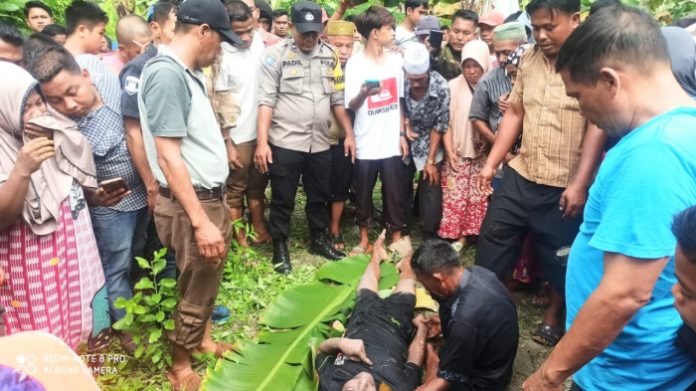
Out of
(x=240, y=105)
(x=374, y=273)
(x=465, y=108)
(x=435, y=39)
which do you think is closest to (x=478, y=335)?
(x=374, y=273)

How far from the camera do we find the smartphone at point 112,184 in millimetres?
2951

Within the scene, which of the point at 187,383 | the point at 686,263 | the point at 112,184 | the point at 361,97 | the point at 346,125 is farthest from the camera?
the point at 346,125

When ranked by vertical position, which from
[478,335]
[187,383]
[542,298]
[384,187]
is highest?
[384,187]

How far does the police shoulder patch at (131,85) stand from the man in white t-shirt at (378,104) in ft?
6.03

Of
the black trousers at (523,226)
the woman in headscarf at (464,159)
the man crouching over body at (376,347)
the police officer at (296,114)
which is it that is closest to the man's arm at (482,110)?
the woman in headscarf at (464,159)

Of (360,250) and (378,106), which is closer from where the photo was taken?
(378,106)

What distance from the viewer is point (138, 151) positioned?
126 inches

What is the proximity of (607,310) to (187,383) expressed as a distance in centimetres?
244

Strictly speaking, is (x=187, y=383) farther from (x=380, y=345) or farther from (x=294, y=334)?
(x=380, y=345)

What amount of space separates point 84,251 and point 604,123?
8.53ft

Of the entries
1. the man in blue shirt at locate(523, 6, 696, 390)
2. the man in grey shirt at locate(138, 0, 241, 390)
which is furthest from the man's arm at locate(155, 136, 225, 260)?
the man in blue shirt at locate(523, 6, 696, 390)

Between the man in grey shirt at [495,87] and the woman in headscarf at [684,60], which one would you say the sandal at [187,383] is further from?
the woman in headscarf at [684,60]

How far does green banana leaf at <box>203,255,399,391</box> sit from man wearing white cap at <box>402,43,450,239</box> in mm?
831

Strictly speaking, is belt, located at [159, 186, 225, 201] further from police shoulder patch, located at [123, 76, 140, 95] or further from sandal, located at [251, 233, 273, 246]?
sandal, located at [251, 233, 273, 246]
